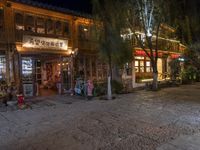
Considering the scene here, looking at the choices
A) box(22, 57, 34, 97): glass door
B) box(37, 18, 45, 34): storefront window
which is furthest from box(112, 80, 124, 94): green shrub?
box(37, 18, 45, 34): storefront window

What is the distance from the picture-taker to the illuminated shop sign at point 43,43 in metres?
12.6

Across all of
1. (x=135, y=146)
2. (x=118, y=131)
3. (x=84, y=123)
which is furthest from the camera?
(x=84, y=123)

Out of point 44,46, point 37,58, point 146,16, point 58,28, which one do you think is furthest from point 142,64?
point 44,46

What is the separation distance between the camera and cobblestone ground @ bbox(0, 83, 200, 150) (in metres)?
5.44

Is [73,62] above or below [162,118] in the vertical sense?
above

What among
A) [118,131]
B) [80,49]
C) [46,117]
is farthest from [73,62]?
[118,131]

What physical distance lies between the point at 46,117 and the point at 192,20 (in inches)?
645

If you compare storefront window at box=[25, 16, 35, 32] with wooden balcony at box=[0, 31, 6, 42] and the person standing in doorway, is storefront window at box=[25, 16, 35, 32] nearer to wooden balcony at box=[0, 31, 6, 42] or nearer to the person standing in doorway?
wooden balcony at box=[0, 31, 6, 42]

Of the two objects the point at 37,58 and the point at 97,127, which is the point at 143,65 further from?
the point at 97,127

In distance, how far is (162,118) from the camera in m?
7.73

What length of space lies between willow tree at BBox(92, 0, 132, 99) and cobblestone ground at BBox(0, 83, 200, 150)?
3.99 m

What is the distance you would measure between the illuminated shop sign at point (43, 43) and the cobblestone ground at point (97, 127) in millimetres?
4359

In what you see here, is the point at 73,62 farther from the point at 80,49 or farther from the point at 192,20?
the point at 192,20

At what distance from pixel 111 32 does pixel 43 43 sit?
14.0ft
